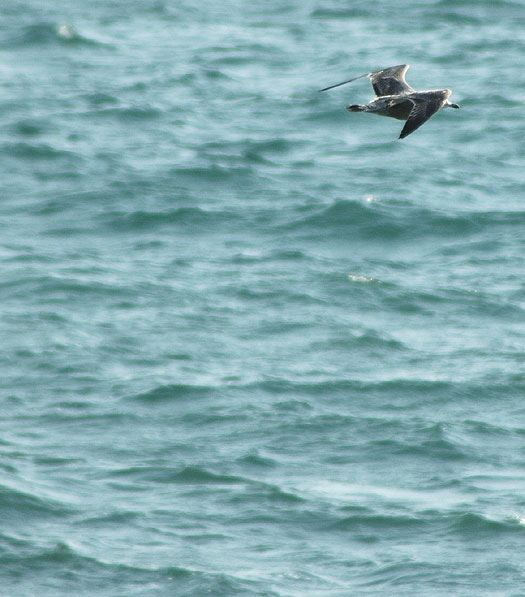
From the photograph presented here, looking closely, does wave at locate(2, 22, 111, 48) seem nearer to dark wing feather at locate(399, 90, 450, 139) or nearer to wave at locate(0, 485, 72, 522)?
wave at locate(0, 485, 72, 522)

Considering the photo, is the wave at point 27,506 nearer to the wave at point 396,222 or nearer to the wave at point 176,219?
the wave at point 176,219

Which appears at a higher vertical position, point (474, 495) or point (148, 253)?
point (148, 253)

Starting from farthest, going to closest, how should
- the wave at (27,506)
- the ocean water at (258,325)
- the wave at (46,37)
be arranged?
1. the wave at (46,37)
2. the wave at (27,506)
3. the ocean water at (258,325)

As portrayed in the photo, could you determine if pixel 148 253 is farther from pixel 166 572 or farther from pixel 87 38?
pixel 87 38

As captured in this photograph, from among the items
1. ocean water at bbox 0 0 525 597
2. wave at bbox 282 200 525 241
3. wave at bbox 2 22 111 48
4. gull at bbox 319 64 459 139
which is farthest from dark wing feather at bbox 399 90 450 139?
wave at bbox 2 22 111 48

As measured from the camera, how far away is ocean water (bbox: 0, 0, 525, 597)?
1905cm

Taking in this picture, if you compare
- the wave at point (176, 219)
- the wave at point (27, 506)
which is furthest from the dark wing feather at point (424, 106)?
the wave at point (176, 219)

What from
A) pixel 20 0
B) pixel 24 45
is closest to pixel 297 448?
pixel 24 45

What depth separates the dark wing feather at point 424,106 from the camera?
488 inches

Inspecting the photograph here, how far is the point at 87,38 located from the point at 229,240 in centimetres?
1389

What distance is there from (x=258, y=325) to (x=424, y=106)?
11.8 m

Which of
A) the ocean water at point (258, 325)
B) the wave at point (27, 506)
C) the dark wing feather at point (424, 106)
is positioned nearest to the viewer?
the dark wing feather at point (424, 106)

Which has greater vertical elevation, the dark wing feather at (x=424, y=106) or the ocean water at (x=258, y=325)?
the dark wing feather at (x=424, y=106)

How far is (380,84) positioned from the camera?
14.7 metres
